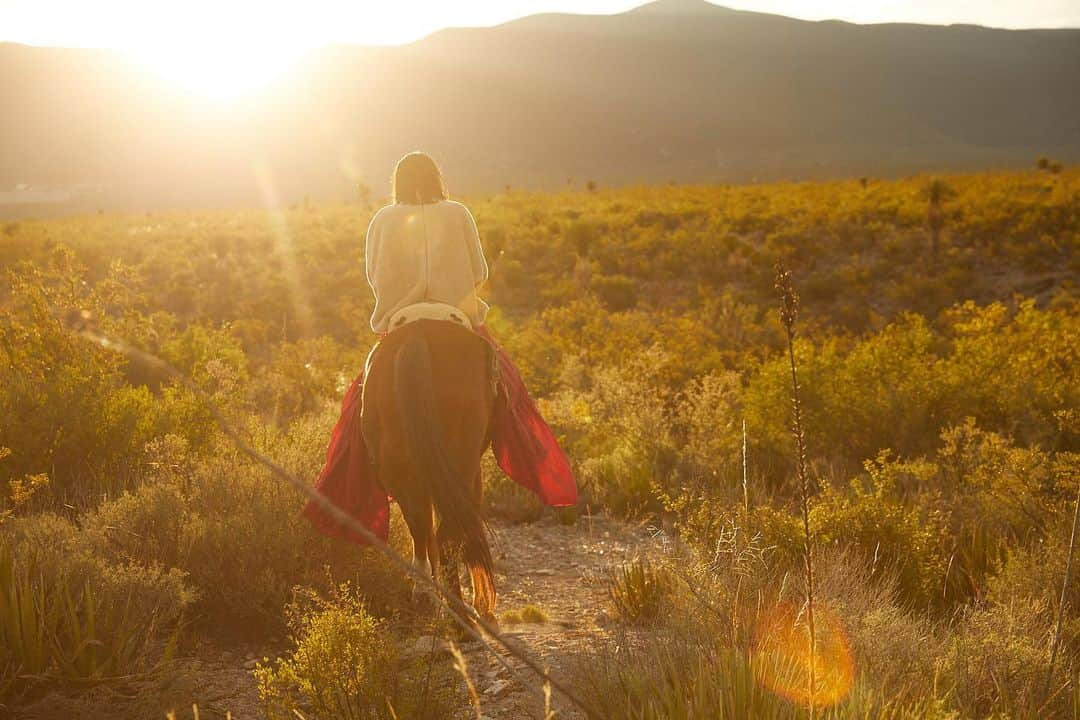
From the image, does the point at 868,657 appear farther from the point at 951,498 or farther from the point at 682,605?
the point at 951,498

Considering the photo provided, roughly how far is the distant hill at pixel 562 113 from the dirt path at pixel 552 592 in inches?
3456

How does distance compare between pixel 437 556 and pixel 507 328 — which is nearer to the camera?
pixel 437 556

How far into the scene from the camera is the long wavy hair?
4.82 meters

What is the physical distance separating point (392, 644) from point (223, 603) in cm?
174

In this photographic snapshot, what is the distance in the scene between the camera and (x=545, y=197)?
33656 mm

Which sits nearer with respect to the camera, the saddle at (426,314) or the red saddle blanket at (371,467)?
the saddle at (426,314)

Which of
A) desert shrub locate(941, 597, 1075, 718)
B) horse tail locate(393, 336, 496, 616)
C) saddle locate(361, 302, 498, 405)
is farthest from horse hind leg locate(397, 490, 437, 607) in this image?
desert shrub locate(941, 597, 1075, 718)

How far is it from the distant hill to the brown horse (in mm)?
89791

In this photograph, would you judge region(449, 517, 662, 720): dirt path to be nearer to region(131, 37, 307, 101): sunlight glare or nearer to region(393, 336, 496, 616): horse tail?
region(393, 336, 496, 616): horse tail

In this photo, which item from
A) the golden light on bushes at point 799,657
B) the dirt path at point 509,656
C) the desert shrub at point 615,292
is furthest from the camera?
the desert shrub at point 615,292

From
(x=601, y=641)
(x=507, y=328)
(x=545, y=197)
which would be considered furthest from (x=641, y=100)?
(x=601, y=641)

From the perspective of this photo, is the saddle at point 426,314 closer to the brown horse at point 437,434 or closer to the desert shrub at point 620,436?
the brown horse at point 437,434

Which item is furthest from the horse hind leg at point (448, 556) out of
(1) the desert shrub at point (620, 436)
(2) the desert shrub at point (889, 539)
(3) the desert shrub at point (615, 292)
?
(3) the desert shrub at point (615, 292)

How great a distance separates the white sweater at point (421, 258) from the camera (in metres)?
4.75
